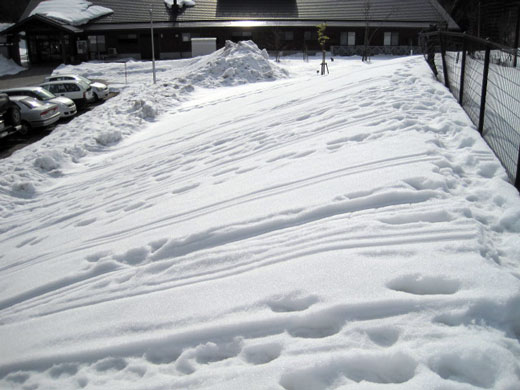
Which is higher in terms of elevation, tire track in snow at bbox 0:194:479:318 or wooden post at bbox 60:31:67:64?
wooden post at bbox 60:31:67:64

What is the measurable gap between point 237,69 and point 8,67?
29471 mm

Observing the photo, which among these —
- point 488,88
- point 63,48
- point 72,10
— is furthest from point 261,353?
point 72,10

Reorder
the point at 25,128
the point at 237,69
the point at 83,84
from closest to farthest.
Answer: the point at 25,128
the point at 237,69
the point at 83,84

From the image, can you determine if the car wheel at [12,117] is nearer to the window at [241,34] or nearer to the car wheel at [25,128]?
the car wheel at [25,128]

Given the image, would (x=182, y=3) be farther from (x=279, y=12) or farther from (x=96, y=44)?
(x=279, y=12)

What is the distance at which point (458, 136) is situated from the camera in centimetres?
666

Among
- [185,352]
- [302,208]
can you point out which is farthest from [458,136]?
[185,352]

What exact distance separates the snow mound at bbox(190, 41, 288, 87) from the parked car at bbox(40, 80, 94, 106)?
17.8ft

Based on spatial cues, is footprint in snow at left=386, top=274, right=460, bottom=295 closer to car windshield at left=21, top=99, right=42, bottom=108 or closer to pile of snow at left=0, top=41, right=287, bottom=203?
pile of snow at left=0, top=41, right=287, bottom=203

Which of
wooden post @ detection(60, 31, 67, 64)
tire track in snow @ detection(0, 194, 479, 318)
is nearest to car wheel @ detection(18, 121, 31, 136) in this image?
tire track in snow @ detection(0, 194, 479, 318)

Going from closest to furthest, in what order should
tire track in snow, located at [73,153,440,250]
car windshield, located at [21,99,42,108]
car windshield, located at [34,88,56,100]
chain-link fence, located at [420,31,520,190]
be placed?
tire track in snow, located at [73,153,440,250] → chain-link fence, located at [420,31,520,190] → car windshield, located at [21,99,42,108] → car windshield, located at [34,88,56,100]

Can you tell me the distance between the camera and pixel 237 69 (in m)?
22.5

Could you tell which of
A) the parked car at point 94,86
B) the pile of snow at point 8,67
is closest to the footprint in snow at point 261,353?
the parked car at point 94,86

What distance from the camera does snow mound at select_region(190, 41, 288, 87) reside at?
21672 mm
